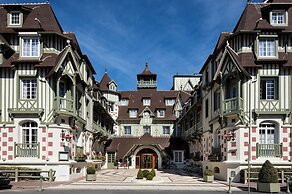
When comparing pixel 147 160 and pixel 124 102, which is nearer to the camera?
pixel 147 160

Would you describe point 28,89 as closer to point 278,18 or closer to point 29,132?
point 29,132

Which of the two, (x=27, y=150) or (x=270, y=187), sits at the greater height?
(x=27, y=150)

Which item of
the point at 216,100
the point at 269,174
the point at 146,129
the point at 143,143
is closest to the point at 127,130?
the point at 146,129

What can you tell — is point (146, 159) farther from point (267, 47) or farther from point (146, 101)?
point (267, 47)

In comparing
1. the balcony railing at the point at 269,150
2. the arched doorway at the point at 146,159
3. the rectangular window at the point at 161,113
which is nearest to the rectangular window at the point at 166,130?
the rectangular window at the point at 161,113

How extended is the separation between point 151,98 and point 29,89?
33.1 meters

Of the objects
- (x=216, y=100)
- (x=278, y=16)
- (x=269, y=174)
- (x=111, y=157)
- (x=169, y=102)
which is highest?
(x=278, y=16)

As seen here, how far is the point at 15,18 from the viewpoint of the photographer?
24.7 metres

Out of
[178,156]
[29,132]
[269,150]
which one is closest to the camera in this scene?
[269,150]

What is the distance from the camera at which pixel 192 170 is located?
35.7m

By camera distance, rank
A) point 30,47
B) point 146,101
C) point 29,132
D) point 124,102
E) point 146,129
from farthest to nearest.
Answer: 1. point 124,102
2. point 146,101
3. point 146,129
4. point 30,47
5. point 29,132

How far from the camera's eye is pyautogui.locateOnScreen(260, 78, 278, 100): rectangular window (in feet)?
75.0

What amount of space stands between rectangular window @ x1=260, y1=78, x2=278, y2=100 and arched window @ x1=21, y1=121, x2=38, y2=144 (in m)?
15.8

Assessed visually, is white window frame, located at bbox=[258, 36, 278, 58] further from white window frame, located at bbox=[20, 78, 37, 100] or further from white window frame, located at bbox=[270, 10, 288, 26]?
white window frame, located at bbox=[20, 78, 37, 100]
